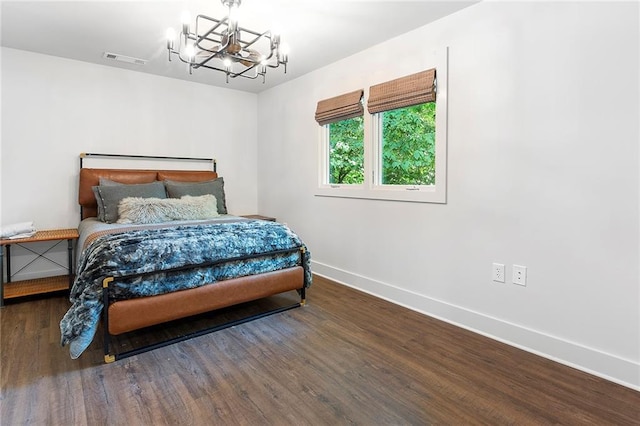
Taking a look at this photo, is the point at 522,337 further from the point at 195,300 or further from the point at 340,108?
the point at 340,108

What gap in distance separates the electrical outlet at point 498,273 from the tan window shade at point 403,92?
1364 mm

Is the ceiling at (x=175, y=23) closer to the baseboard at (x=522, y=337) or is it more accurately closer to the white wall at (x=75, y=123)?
the white wall at (x=75, y=123)

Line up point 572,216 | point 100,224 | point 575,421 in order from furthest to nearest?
point 100,224, point 572,216, point 575,421

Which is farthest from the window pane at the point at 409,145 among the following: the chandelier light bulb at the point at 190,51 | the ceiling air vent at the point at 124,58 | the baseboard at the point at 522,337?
the ceiling air vent at the point at 124,58

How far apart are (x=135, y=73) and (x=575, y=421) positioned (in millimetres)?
4909

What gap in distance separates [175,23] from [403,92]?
194 centimetres

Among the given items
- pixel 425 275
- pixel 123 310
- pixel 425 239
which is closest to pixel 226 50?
pixel 123 310

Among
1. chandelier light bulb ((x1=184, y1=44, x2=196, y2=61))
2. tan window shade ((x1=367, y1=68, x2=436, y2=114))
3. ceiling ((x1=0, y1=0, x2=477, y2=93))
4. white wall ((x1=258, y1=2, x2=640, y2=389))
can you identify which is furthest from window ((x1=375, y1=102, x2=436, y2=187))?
chandelier light bulb ((x1=184, y1=44, x2=196, y2=61))

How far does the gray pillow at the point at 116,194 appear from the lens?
343 cm

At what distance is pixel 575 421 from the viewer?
1.65 m

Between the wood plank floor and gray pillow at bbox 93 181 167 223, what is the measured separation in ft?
3.72

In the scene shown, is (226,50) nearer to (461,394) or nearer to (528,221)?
(528,221)

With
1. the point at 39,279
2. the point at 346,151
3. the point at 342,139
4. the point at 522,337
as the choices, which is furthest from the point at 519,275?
the point at 39,279

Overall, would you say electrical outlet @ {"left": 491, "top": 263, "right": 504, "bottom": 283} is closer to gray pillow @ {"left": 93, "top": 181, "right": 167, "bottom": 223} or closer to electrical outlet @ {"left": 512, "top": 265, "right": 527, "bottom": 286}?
electrical outlet @ {"left": 512, "top": 265, "right": 527, "bottom": 286}
